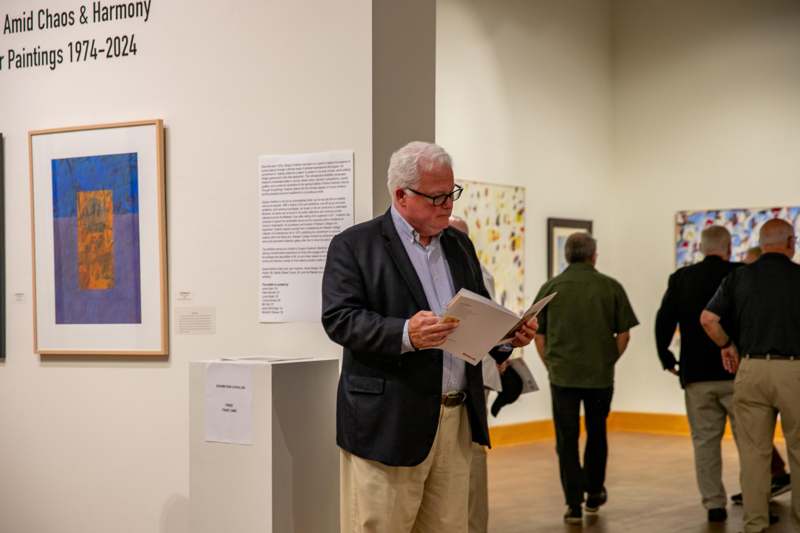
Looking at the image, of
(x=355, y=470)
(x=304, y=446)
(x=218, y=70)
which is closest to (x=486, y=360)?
(x=304, y=446)

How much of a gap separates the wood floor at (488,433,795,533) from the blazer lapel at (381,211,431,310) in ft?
11.4

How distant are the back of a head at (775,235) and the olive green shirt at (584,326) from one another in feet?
3.20

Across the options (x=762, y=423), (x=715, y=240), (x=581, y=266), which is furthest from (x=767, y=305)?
(x=581, y=266)

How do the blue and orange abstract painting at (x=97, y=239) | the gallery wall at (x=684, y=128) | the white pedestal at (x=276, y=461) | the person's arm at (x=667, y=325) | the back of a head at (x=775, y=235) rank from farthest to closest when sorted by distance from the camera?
the gallery wall at (x=684, y=128), the person's arm at (x=667, y=325), the back of a head at (x=775, y=235), the blue and orange abstract painting at (x=97, y=239), the white pedestal at (x=276, y=461)

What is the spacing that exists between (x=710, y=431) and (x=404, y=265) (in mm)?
4091

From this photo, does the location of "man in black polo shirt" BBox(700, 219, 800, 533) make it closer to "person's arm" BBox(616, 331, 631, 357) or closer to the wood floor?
the wood floor

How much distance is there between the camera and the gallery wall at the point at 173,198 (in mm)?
4652

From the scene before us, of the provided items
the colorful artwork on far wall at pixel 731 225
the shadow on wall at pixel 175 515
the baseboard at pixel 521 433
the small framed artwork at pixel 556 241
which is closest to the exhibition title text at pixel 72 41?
the shadow on wall at pixel 175 515

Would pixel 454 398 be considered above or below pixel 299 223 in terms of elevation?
below

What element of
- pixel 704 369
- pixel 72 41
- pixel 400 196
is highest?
pixel 72 41

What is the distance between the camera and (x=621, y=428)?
12281 mm

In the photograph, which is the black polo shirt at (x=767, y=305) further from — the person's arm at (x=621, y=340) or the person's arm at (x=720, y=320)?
the person's arm at (x=621, y=340)

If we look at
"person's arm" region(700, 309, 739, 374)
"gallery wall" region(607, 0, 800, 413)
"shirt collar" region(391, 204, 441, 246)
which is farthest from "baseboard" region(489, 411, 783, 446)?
"shirt collar" region(391, 204, 441, 246)

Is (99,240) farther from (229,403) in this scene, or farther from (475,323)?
(475,323)
